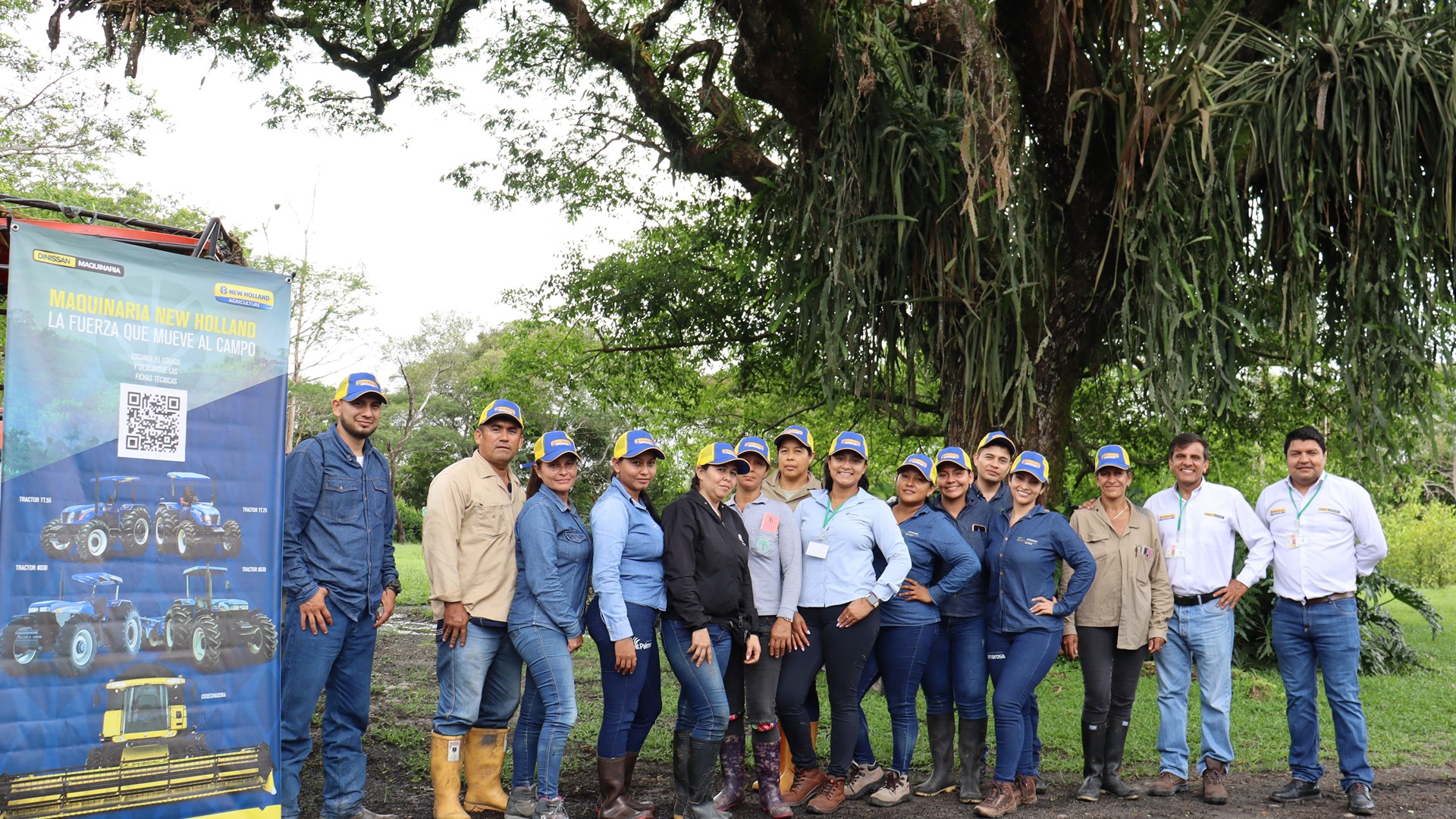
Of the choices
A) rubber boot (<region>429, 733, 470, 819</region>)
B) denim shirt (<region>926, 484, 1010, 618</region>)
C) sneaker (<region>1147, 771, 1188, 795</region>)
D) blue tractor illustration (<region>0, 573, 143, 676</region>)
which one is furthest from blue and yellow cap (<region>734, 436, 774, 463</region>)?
blue tractor illustration (<region>0, 573, 143, 676</region>)

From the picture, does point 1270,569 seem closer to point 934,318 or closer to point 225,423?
point 934,318

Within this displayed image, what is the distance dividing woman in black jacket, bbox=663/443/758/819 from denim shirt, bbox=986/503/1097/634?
1.33 m

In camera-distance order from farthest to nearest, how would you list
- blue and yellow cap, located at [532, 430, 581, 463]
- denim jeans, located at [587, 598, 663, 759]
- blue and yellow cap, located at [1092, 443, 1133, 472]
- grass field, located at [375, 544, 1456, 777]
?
grass field, located at [375, 544, 1456, 777] < blue and yellow cap, located at [1092, 443, 1133, 472] < blue and yellow cap, located at [532, 430, 581, 463] < denim jeans, located at [587, 598, 663, 759]

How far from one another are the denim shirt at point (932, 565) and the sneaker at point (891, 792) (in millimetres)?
780

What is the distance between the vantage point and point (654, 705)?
5215 millimetres

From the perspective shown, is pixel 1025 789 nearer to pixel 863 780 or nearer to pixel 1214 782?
pixel 863 780

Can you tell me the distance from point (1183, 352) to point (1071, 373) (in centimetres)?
123

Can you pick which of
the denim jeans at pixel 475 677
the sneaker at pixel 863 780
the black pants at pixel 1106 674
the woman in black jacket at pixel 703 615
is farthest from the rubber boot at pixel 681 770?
the black pants at pixel 1106 674

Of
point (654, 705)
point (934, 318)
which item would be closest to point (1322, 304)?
point (934, 318)

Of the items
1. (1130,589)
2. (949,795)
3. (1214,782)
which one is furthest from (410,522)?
(1214,782)

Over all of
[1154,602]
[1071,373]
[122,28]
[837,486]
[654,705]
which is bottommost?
[654,705]

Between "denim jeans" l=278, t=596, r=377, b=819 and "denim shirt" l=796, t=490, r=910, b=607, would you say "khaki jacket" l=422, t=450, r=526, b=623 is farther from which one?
"denim shirt" l=796, t=490, r=910, b=607

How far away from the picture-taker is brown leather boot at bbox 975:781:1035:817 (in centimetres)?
524

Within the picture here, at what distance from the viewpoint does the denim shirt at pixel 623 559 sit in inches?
189
